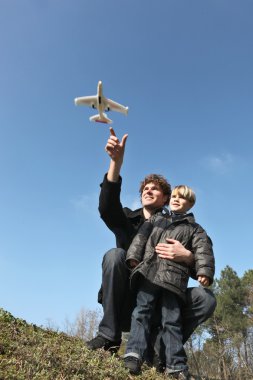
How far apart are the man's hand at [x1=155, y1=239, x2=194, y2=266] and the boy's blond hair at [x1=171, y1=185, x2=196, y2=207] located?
32.2 inches

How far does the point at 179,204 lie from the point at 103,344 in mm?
1758

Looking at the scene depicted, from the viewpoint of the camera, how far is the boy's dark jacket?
11.3 ft

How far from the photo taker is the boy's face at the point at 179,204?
4.33 metres

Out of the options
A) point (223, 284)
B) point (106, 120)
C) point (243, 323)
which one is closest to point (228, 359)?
point (243, 323)

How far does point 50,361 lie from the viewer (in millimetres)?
2590

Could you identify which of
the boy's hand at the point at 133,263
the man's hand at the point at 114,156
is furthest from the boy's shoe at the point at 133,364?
the man's hand at the point at 114,156

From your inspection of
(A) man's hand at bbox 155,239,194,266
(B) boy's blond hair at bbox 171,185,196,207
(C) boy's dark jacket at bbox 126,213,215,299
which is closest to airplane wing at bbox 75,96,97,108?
(B) boy's blond hair at bbox 171,185,196,207

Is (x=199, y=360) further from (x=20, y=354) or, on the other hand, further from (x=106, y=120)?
(x=20, y=354)

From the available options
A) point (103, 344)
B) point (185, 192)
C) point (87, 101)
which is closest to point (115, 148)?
point (185, 192)

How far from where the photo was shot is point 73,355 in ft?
9.55

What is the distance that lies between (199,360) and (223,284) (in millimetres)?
14001

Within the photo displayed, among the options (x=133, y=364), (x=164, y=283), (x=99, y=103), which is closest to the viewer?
(x=133, y=364)

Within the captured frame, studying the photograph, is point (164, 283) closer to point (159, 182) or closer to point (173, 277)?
point (173, 277)

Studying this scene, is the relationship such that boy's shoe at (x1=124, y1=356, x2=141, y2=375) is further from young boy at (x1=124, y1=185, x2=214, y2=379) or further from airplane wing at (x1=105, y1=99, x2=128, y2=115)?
airplane wing at (x1=105, y1=99, x2=128, y2=115)
